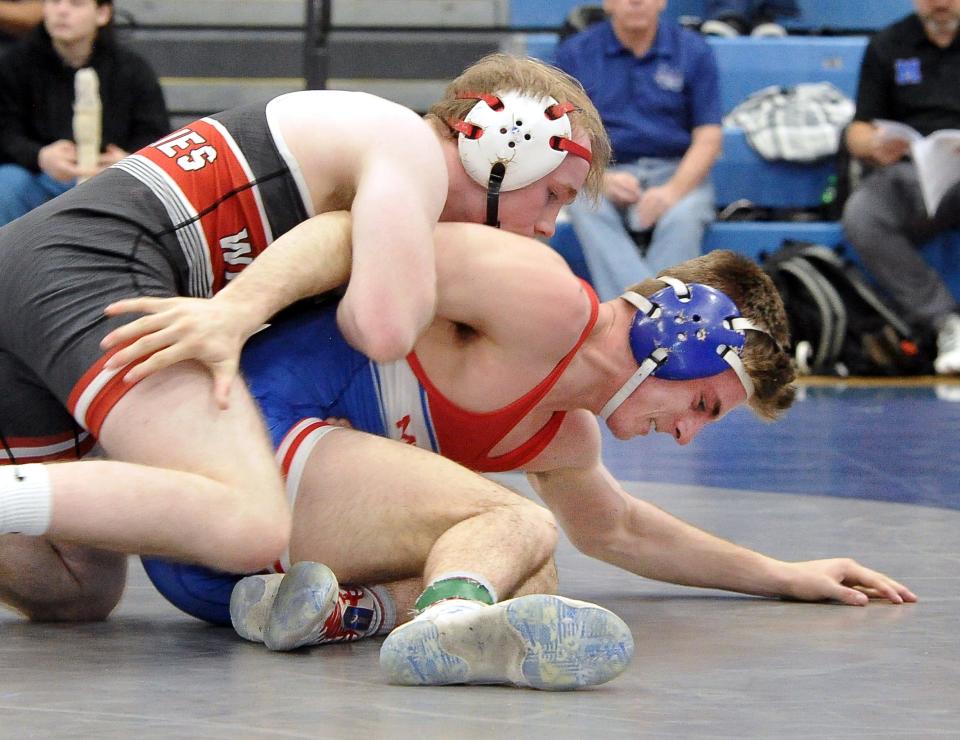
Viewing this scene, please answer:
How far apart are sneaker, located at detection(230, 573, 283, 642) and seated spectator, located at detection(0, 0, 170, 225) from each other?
4171mm

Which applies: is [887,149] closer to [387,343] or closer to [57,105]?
[57,105]

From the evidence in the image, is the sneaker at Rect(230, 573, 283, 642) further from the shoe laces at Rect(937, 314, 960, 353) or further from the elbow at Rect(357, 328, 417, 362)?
the shoe laces at Rect(937, 314, 960, 353)

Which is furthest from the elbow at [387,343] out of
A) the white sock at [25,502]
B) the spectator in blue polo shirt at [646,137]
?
the spectator in blue polo shirt at [646,137]

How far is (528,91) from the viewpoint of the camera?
8.35ft

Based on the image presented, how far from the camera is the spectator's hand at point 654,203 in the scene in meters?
6.90

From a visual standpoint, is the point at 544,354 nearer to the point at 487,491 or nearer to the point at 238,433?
the point at 487,491

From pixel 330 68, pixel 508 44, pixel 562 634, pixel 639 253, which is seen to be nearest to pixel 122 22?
pixel 330 68

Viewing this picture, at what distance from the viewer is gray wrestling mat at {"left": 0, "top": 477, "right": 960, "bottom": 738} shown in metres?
1.70

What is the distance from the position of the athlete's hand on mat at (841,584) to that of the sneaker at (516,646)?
829mm

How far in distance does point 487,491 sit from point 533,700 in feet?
1.62

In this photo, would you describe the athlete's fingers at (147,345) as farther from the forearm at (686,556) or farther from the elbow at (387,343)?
the forearm at (686,556)

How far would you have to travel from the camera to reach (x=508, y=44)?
8.15m

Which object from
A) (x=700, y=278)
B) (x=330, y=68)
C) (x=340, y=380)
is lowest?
(x=330, y=68)

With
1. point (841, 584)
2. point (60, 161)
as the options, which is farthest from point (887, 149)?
point (841, 584)
